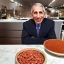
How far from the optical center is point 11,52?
3.10 ft

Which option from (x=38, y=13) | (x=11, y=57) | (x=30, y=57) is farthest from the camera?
(x=38, y=13)

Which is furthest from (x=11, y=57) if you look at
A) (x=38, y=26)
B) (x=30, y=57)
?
(x=38, y=26)

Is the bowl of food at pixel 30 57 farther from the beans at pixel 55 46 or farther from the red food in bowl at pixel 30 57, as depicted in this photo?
the beans at pixel 55 46

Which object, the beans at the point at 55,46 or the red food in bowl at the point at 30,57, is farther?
the beans at the point at 55,46

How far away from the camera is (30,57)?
0.73 meters

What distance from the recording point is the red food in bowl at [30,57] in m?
0.68

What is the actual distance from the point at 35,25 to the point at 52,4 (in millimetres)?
2954

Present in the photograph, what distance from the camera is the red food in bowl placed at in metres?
0.68

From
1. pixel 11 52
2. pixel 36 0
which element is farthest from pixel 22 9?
pixel 11 52

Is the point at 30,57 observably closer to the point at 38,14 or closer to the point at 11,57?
the point at 11,57

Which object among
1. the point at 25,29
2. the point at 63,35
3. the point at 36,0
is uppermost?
the point at 36,0

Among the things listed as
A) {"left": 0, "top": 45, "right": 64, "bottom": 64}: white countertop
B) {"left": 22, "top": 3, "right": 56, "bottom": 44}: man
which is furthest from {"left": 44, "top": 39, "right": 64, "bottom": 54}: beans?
{"left": 22, "top": 3, "right": 56, "bottom": 44}: man

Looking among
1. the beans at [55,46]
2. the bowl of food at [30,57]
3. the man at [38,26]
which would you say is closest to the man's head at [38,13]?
the man at [38,26]

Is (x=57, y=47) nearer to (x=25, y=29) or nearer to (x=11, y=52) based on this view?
(x=11, y=52)
